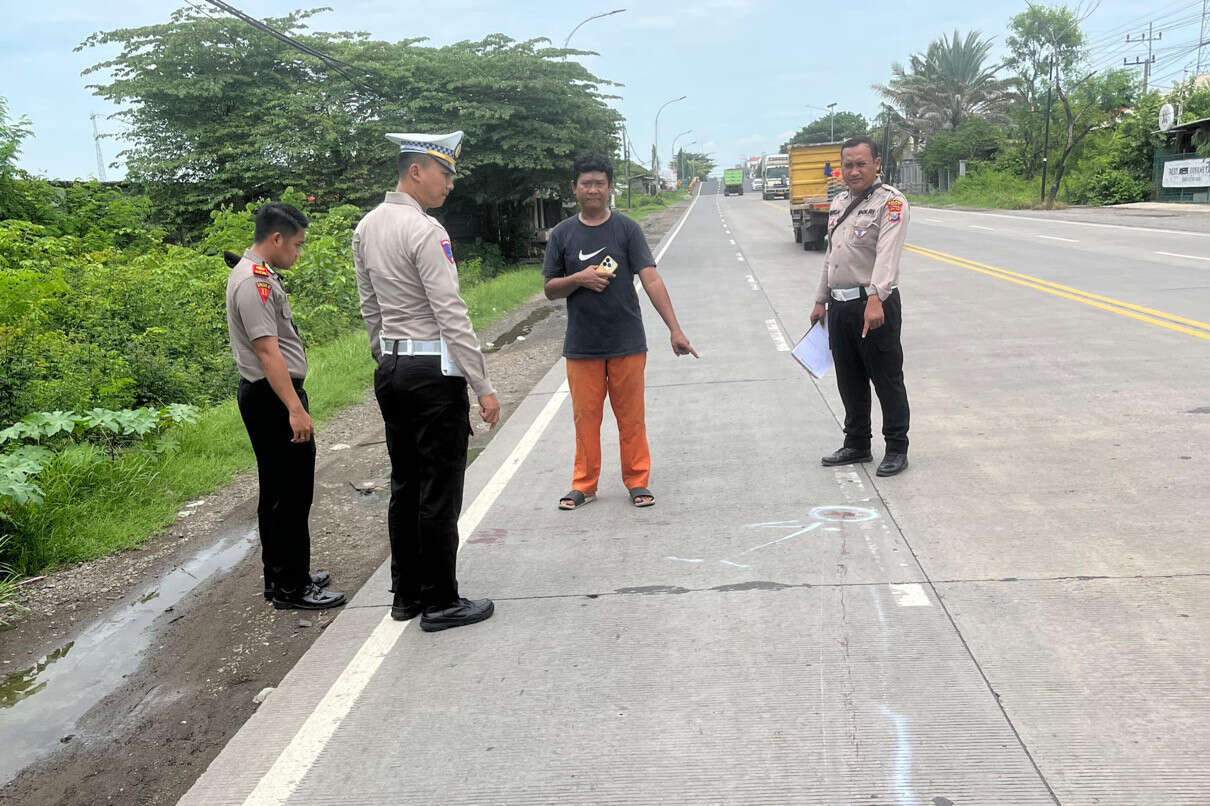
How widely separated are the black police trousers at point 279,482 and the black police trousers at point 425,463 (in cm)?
62

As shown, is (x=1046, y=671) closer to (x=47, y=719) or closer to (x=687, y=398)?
(x=47, y=719)

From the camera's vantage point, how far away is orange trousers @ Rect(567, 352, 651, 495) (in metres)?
5.75

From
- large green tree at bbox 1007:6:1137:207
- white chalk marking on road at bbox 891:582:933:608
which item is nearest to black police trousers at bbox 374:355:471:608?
white chalk marking on road at bbox 891:582:933:608

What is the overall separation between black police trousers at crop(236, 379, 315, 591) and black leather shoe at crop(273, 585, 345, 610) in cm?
3

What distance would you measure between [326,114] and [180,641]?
20.8 m

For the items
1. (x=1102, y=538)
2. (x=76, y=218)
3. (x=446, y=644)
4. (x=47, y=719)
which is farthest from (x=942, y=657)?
(x=76, y=218)

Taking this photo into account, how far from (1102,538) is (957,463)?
148cm

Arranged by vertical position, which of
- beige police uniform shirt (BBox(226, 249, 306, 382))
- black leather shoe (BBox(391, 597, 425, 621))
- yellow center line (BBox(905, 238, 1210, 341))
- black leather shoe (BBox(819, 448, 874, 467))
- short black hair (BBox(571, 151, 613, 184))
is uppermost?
short black hair (BBox(571, 151, 613, 184))

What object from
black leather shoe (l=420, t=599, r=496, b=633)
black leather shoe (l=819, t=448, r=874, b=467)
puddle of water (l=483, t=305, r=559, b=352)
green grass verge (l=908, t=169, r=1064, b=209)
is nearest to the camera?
black leather shoe (l=420, t=599, r=496, b=633)

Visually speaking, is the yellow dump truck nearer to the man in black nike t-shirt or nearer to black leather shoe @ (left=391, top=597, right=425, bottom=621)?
the man in black nike t-shirt

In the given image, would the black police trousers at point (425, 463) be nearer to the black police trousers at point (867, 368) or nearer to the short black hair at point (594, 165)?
the short black hair at point (594, 165)

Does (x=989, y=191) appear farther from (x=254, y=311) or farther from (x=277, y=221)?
(x=254, y=311)

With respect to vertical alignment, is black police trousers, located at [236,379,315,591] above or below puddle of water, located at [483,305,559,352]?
above

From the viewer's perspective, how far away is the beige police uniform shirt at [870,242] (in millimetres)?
5852
